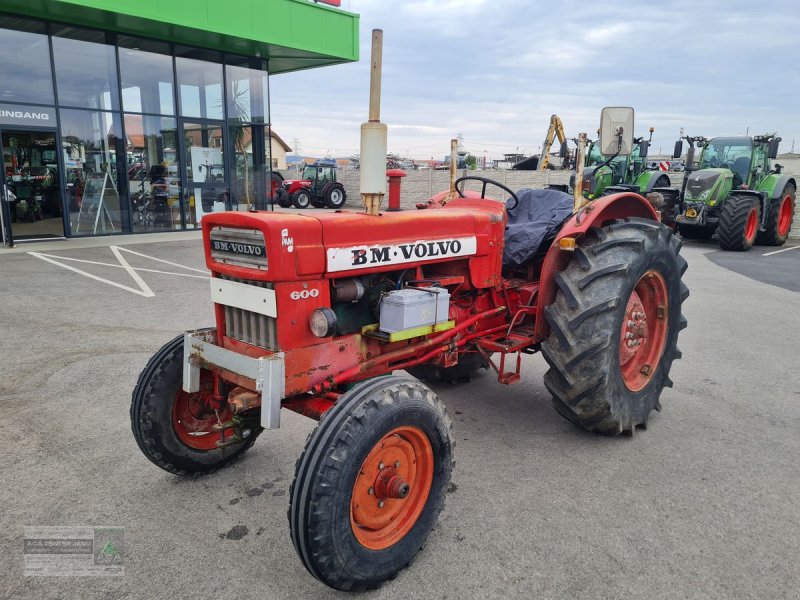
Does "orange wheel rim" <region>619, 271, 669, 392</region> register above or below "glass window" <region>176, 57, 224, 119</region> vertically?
below

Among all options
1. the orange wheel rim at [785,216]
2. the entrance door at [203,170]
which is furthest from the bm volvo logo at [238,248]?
the orange wheel rim at [785,216]

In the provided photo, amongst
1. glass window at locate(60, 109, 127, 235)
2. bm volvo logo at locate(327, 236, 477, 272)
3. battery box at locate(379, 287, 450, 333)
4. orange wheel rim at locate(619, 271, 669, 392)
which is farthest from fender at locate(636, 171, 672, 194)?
battery box at locate(379, 287, 450, 333)

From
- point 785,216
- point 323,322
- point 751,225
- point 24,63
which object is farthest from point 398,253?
point 785,216

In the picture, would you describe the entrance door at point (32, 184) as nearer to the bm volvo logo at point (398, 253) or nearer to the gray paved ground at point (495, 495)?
the gray paved ground at point (495, 495)

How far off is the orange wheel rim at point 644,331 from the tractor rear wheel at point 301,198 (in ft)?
61.6

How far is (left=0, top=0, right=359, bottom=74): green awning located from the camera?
1027 centimetres

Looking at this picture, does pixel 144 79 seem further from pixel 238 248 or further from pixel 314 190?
pixel 238 248

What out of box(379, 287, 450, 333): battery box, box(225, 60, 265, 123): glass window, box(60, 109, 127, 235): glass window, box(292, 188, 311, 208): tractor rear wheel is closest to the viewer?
box(379, 287, 450, 333): battery box

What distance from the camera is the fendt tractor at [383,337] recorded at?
2.22m

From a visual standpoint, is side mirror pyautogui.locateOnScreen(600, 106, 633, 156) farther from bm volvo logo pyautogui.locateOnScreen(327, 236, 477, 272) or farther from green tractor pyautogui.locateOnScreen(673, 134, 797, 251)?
green tractor pyautogui.locateOnScreen(673, 134, 797, 251)

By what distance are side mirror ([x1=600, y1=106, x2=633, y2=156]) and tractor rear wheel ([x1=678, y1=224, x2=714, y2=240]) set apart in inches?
413

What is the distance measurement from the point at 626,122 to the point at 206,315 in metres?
4.44

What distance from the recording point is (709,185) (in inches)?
485

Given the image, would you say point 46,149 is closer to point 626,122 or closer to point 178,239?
point 178,239
